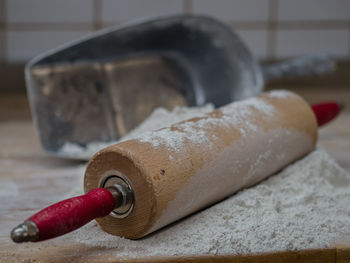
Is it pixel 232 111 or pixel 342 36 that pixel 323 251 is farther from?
pixel 342 36

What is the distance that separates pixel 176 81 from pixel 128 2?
71cm

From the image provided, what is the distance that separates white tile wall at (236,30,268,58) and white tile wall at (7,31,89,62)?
0.56 m

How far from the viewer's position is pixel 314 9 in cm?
157

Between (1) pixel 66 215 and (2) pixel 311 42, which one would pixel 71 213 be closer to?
(1) pixel 66 215

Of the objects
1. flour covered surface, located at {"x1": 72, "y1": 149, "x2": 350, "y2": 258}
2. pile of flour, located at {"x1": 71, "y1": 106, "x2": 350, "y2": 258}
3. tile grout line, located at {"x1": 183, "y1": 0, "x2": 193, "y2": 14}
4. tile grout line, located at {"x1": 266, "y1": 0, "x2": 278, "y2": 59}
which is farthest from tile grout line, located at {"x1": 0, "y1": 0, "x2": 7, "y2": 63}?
flour covered surface, located at {"x1": 72, "y1": 149, "x2": 350, "y2": 258}

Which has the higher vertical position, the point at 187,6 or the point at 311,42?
the point at 187,6

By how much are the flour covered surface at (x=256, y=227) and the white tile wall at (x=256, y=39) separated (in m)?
1.09

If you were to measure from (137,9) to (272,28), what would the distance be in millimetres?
474

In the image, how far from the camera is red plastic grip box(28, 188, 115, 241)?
0.36 m

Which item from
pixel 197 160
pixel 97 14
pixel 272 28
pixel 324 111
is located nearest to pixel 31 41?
pixel 97 14

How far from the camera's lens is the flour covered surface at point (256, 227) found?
0.43 m

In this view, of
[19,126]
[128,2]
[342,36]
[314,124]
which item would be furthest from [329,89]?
[19,126]

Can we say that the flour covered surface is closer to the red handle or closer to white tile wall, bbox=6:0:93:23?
the red handle

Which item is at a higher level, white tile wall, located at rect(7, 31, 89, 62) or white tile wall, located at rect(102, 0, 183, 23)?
white tile wall, located at rect(102, 0, 183, 23)
